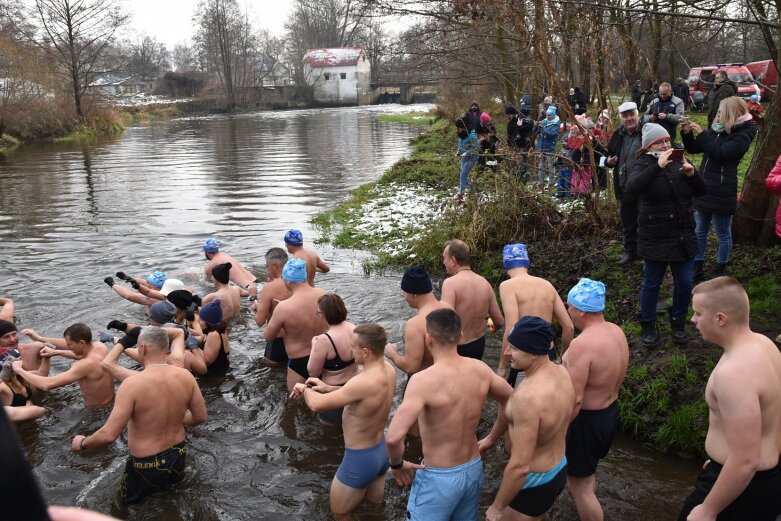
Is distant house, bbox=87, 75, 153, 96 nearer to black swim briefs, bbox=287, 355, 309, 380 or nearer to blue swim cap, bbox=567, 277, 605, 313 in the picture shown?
black swim briefs, bbox=287, 355, 309, 380

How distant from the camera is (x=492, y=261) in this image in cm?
1064

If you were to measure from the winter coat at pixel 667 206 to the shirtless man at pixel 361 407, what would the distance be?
3.22m

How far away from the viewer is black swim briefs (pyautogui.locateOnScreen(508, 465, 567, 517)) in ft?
13.1

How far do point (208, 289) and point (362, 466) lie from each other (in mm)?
7683

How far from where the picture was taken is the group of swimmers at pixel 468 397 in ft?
10.7

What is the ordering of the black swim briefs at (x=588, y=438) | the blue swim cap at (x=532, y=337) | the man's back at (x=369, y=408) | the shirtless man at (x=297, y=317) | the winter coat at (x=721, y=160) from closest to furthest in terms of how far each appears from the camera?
the blue swim cap at (x=532, y=337), the black swim briefs at (x=588, y=438), the man's back at (x=369, y=408), the shirtless man at (x=297, y=317), the winter coat at (x=721, y=160)

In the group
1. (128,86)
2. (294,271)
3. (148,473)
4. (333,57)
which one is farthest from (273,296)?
(128,86)

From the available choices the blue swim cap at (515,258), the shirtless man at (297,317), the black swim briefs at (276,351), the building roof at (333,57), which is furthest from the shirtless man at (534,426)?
the building roof at (333,57)

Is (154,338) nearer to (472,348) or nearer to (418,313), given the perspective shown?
(418,313)

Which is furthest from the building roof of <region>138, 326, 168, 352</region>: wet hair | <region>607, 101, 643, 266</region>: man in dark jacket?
<region>138, 326, 168, 352</region>: wet hair

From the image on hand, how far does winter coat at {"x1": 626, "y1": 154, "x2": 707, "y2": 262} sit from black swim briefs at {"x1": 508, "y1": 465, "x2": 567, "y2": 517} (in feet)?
9.96

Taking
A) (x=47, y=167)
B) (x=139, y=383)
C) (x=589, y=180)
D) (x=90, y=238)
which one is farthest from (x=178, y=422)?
(x=47, y=167)

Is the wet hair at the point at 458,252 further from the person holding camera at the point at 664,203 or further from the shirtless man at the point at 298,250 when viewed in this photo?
the shirtless man at the point at 298,250

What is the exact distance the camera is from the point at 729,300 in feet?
10.8
